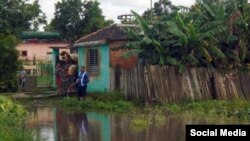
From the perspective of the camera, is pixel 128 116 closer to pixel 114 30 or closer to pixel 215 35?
pixel 215 35

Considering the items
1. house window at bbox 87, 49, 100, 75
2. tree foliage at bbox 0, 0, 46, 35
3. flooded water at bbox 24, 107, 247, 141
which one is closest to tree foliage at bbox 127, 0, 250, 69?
house window at bbox 87, 49, 100, 75

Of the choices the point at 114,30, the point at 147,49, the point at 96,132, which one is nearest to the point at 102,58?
the point at 114,30

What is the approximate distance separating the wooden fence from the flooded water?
2.62m

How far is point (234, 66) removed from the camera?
23938 millimetres

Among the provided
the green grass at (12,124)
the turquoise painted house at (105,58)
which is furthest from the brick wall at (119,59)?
the green grass at (12,124)

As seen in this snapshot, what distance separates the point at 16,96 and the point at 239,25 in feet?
35.3

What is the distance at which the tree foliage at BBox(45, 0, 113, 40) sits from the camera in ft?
162

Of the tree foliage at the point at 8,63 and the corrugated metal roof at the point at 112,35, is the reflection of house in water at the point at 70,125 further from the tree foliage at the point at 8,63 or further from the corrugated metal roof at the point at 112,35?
the tree foliage at the point at 8,63

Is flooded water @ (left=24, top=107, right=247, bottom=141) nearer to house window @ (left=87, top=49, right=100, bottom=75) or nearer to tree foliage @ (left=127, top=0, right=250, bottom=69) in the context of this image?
tree foliage @ (left=127, top=0, right=250, bottom=69)

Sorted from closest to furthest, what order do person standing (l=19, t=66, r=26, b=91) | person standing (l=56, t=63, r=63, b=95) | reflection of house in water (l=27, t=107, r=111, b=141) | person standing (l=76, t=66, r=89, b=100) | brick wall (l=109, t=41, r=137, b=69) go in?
reflection of house in water (l=27, t=107, r=111, b=141), person standing (l=76, t=66, r=89, b=100), brick wall (l=109, t=41, r=137, b=69), person standing (l=56, t=63, r=63, b=95), person standing (l=19, t=66, r=26, b=91)

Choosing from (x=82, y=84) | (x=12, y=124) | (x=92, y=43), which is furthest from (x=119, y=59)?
(x=12, y=124)

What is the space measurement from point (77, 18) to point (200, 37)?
28167mm

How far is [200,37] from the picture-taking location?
22.8 metres

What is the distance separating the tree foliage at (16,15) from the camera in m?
45.4
